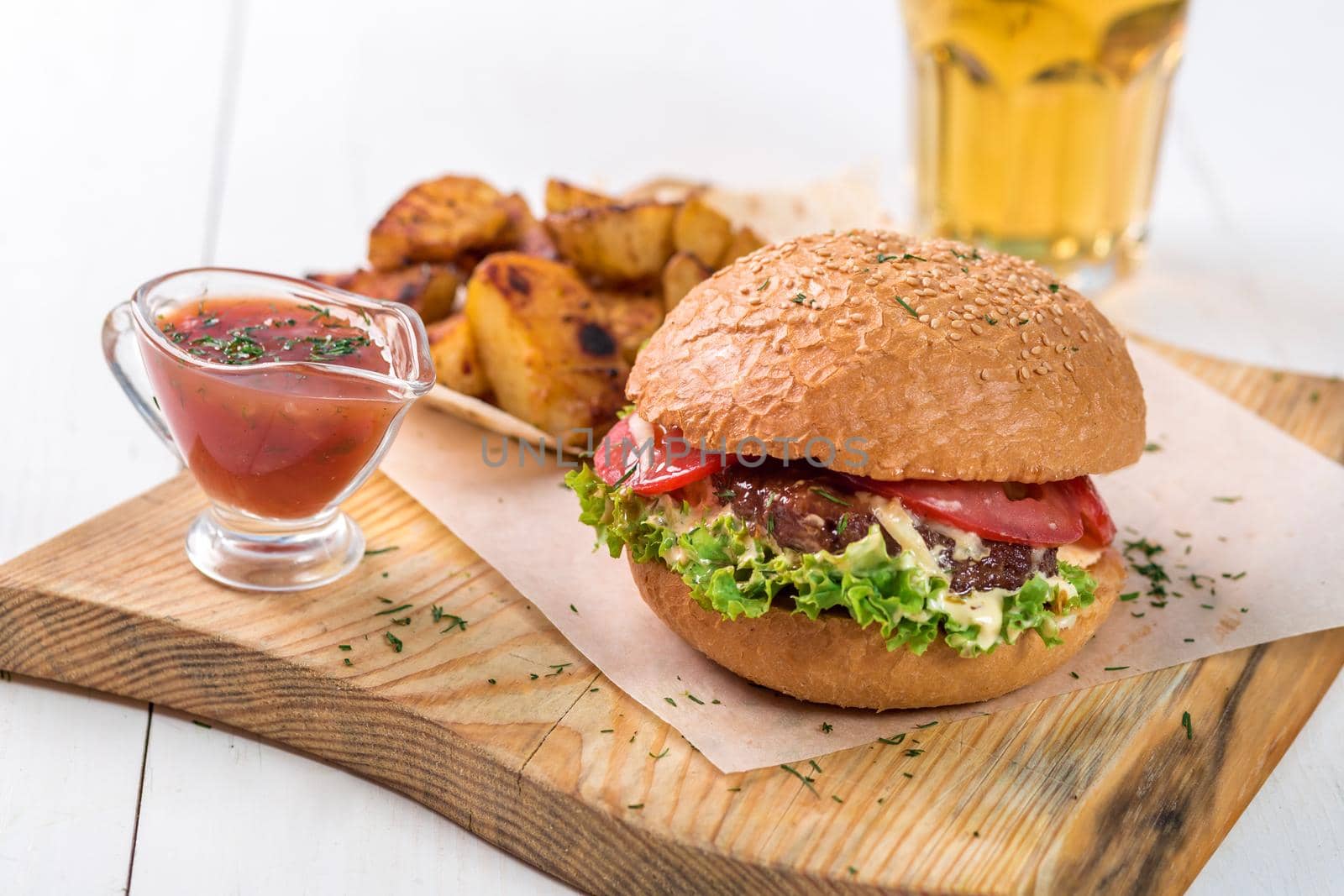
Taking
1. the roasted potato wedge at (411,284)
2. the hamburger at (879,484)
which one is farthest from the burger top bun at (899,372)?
the roasted potato wedge at (411,284)

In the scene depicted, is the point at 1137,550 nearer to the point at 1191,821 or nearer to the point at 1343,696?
the point at 1343,696

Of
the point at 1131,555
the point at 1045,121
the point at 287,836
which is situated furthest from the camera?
the point at 1045,121

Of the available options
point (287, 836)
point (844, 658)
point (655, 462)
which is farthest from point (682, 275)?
point (287, 836)

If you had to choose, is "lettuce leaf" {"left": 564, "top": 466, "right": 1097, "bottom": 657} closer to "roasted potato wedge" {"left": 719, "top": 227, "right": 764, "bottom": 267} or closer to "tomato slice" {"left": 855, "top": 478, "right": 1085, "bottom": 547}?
"tomato slice" {"left": 855, "top": 478, "right": 1085, "bottom": 547}

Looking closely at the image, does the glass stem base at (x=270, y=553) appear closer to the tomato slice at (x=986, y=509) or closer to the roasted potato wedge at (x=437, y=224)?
the roasted potato wedge at (x=437, y=224)

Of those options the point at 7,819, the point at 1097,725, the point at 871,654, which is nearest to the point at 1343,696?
the point at 1097,725

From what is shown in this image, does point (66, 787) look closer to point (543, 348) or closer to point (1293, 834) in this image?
point (543, 348)
